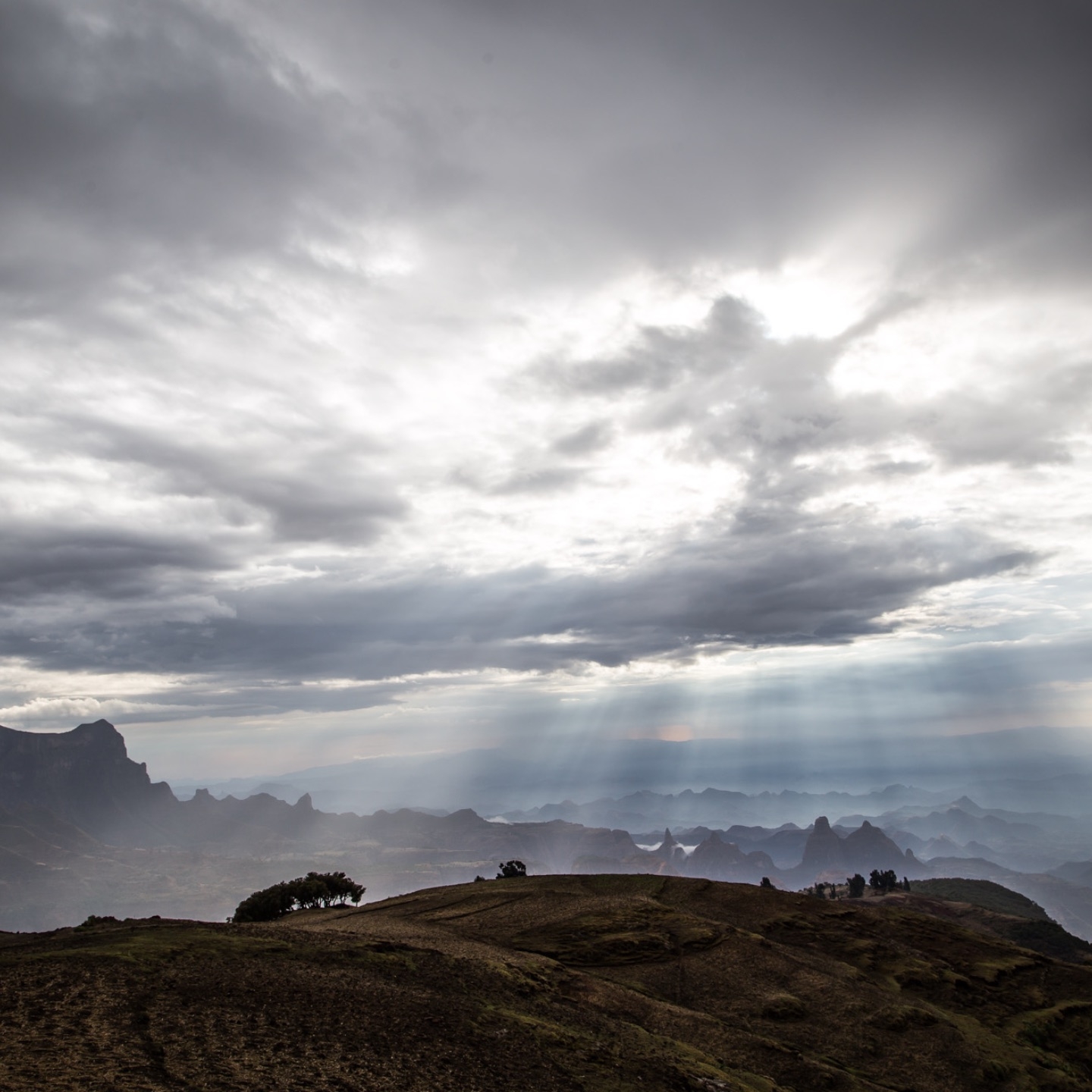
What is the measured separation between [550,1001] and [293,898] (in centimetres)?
6780

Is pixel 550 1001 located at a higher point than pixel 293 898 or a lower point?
higher

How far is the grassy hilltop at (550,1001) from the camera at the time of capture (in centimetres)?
3011

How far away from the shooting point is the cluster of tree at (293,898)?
9588 centimetres

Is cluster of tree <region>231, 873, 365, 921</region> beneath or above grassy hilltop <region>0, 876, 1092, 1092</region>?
beneath

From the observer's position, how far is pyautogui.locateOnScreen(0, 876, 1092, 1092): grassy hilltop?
98.8ft

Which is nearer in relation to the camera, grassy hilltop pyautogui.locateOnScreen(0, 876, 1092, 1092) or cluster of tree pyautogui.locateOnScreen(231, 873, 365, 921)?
grassy hilltop pyautogui.locateOnScreen(0, 876, 1092, 1092)

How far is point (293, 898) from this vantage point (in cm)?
9912

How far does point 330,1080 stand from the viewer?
28203 mm

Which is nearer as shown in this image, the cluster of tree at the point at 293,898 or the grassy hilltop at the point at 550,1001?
the grassy hilltop at the point at 550,1001

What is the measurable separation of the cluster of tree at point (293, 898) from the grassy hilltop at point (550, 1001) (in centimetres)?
1892

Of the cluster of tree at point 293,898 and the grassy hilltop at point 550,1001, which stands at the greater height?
the grassy hilltop at point 550,1001

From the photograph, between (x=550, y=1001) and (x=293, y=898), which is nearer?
(x=550, y=1001)

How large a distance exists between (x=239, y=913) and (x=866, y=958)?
81.9 metres

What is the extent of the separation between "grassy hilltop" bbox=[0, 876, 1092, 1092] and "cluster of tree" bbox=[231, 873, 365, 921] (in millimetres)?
18924
